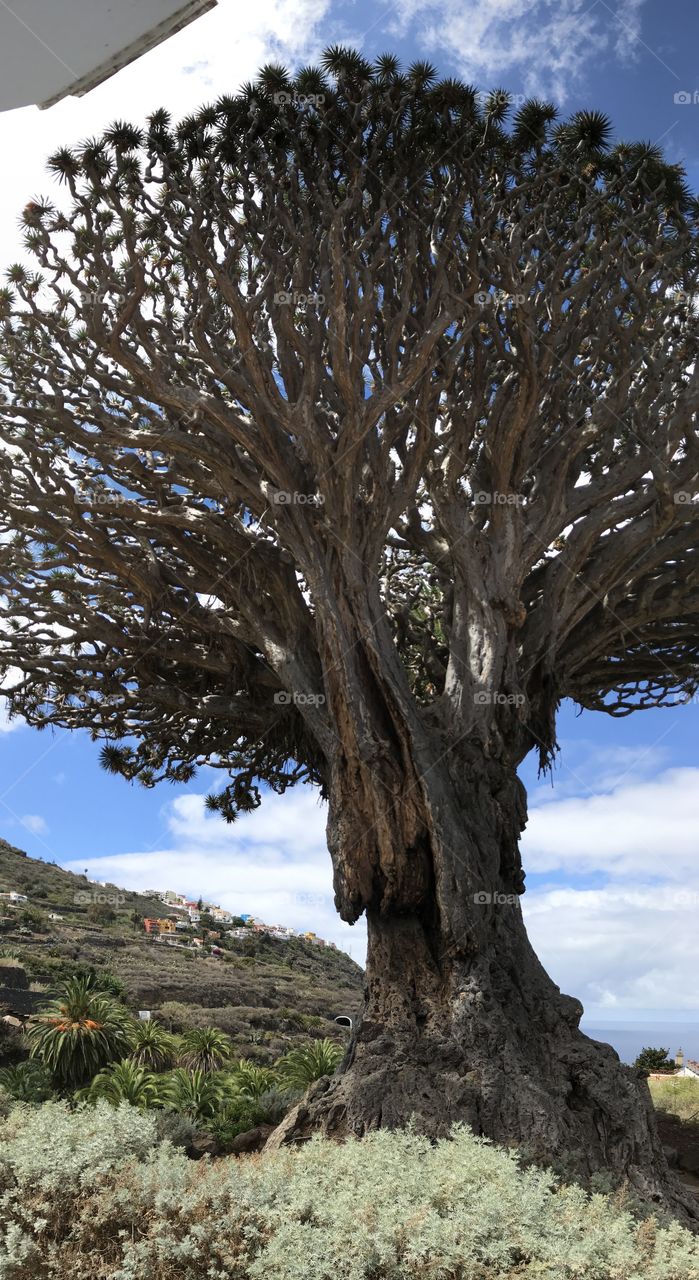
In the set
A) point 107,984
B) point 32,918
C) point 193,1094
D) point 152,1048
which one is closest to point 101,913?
point 32,918

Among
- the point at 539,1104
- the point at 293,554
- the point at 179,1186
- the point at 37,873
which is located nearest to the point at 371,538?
the point at 293,554

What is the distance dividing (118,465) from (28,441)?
1.24 meters

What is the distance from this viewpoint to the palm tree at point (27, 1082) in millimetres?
14867

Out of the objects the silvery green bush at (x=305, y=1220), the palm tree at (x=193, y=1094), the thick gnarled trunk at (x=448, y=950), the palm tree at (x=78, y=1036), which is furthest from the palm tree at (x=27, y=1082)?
the silvery green bush at (x=305, y=1220)

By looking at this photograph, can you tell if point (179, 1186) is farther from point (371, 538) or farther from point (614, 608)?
point (614, 608)

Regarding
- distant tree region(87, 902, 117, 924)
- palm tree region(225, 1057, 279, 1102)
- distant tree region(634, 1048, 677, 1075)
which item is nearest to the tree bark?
palm tree region(225, 1057, 279, 1102)

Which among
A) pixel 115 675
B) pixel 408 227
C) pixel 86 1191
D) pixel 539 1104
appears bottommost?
pixel 86 1191

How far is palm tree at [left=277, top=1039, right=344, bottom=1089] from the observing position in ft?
49.0

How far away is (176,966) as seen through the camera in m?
32.8

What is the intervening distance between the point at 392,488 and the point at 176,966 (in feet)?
87.4

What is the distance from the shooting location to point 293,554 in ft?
33.1

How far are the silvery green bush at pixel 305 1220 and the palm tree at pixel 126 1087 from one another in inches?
319

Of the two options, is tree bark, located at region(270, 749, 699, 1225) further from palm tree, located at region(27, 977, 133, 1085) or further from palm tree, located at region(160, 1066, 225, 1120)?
palm tree, located at region(27, 977, 133, 1085)

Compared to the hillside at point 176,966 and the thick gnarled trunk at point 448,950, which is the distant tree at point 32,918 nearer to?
the hillside at point 176,966
